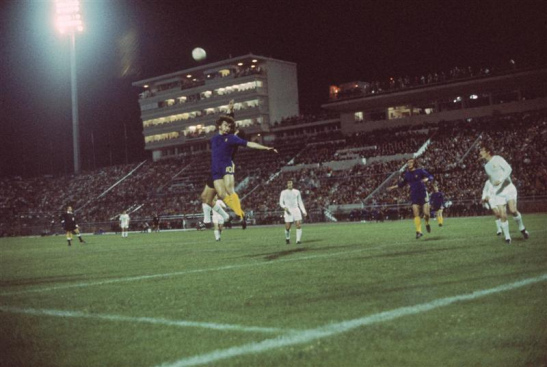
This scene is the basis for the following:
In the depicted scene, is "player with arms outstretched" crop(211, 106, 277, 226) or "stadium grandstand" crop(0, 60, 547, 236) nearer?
"player with arms outstretched" crop(211, 106, 277, 226)

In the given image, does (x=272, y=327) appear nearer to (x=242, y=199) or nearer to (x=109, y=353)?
(x=109, y=353)

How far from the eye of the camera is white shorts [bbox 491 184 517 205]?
12.8 m

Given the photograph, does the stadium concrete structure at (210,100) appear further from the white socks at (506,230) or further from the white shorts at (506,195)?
the white socks at (506,230)

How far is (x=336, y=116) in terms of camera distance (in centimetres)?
6575

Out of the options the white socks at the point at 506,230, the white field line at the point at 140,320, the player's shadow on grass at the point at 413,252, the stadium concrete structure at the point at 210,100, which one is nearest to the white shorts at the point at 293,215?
the player's shadow on grass at the point at 413,252

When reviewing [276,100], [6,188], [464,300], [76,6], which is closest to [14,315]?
[464,300]

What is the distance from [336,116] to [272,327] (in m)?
61.9

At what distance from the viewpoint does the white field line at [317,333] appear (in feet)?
13.5

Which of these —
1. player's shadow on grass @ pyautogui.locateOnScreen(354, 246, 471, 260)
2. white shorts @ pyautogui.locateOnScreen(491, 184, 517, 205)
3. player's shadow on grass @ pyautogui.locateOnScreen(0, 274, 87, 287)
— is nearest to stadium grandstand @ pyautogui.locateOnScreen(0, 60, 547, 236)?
white shorts @ pyautogui.locateOnScreen(491, 184, 517, 205)

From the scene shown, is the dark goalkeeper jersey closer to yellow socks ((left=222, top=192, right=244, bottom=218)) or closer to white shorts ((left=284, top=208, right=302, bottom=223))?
white shorts ((left=284, top=208, right=302, bottom=223))

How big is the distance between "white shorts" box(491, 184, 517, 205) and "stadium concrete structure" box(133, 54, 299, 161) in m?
61.8

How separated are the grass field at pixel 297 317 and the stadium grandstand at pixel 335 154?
98.0 feet

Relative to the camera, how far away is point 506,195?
12.8m

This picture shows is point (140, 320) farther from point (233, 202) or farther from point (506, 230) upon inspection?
point (506, 230)
